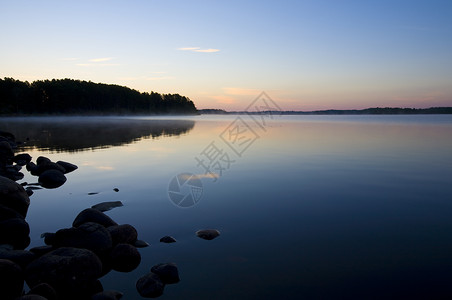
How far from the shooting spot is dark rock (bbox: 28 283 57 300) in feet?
19.4

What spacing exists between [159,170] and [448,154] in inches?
999

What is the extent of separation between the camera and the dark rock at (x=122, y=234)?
8531 millimetres

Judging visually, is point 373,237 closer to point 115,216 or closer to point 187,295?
point 187,295

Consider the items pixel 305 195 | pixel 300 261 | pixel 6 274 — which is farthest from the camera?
pixel 305 195

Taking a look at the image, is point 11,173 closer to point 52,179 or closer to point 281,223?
point 52,179

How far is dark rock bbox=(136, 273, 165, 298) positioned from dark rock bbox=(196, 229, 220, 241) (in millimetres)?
2685

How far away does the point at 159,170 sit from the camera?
20.4 meters

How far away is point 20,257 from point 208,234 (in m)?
4.98

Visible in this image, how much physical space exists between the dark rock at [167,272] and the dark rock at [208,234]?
88.6 inches

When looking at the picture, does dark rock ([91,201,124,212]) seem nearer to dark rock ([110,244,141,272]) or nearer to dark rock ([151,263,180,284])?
dark rock ([110,244,141,272])

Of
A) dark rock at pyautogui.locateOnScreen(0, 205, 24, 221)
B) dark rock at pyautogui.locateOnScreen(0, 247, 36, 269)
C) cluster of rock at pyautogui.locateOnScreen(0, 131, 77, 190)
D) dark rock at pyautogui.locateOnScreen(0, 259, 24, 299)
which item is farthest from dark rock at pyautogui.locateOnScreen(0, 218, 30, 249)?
cluster of rock at pyautogui.locateOnScreen(0, 131, 77, 190)

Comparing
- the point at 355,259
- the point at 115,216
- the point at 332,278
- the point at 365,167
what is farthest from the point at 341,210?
the point at 365,167

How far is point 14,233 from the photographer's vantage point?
8.92 m

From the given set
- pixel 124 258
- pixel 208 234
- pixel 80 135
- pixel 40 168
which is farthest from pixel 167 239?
pixel 80 135
